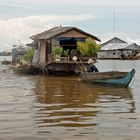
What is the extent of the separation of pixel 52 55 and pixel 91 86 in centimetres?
856

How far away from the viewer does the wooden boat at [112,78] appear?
19.4 meters

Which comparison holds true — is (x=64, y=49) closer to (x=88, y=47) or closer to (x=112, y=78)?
(x=88, y=47)

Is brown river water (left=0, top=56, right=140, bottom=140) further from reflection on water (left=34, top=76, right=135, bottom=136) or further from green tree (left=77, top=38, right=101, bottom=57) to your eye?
green tree (left=77, top=38, right=101, bottom=57)

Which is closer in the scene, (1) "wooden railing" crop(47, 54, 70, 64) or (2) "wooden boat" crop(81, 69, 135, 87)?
(2) "wooden boat" crop(81, 69, 135, 87)

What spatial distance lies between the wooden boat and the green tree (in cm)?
583

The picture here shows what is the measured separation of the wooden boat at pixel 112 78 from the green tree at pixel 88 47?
5.83 metres

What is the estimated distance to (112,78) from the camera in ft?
66.0

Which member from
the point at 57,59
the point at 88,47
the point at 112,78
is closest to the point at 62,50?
the point at 57,59

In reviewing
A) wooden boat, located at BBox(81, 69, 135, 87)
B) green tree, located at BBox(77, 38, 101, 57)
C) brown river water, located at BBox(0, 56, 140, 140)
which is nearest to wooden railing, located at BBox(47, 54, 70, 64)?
green tree, located at BBox(77, 38, 101, 57)

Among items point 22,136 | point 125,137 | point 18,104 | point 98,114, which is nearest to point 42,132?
point 22,136

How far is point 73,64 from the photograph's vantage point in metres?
29.0

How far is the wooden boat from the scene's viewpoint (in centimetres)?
1941

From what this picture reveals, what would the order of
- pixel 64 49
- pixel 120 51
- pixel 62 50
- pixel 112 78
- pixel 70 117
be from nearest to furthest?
pixel 70 117, pixel 112 78, pixel 62 50, pixel 64 49, pixel 120 51

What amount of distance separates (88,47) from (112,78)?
8.14 m
